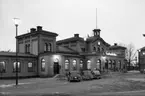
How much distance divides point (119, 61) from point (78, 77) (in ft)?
111

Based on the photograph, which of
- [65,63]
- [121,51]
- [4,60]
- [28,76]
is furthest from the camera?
[121,51]

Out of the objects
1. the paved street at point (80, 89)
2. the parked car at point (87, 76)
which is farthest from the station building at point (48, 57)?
the paved street at point (80, 89)

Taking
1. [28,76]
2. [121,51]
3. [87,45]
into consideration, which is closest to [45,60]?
[28,76]

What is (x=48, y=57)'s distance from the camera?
43.1 meters

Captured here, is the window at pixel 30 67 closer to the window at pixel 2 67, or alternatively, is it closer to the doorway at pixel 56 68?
the doorway at pixel 56 68

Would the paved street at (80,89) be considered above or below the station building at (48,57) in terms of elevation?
below

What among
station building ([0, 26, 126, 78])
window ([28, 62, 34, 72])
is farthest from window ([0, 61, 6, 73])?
window ([28, 62, 34, 72])

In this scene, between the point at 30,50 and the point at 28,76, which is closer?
the point at 28,76

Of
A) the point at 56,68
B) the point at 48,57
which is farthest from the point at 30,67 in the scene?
the point at 56,68

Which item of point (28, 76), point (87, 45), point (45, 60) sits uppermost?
point (87, 45)

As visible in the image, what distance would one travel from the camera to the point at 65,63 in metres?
47.2

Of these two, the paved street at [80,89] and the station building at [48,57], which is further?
the station building at [48,57]

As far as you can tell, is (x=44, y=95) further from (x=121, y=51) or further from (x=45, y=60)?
(x=121, y=51)

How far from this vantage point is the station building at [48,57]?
41.4 meters
